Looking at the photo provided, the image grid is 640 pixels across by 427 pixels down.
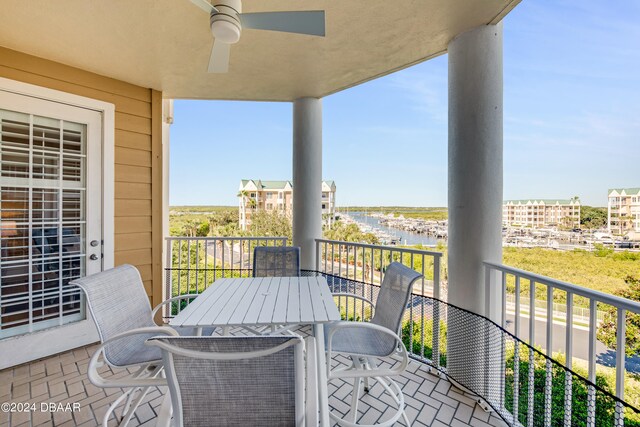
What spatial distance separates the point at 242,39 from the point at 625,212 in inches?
184

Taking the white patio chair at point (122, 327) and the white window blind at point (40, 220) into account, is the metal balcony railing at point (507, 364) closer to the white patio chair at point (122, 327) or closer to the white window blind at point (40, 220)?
the white patio chair at point (122, 327)

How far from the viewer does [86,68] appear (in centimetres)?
307

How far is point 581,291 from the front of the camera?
150 centimetres

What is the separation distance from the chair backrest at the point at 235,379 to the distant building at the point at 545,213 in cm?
415

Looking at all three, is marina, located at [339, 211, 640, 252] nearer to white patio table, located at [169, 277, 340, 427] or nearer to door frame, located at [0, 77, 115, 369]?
white patio table, located at [169, 277, 340, 427]

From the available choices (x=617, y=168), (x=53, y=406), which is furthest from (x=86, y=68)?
(x=617, y=168)

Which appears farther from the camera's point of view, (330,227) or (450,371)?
(330,227)

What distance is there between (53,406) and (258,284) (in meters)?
1.68

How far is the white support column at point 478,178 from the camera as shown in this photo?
2285mm

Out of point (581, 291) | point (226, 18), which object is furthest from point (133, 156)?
point (581, 291)

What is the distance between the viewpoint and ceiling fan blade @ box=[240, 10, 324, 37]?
5.43 ft

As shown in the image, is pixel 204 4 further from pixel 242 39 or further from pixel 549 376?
pixel 549 376

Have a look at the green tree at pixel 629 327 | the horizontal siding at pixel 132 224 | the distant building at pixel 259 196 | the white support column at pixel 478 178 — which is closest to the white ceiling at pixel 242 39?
the white support column at pixel 478 178

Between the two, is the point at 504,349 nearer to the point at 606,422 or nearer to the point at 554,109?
the point at 606,422
